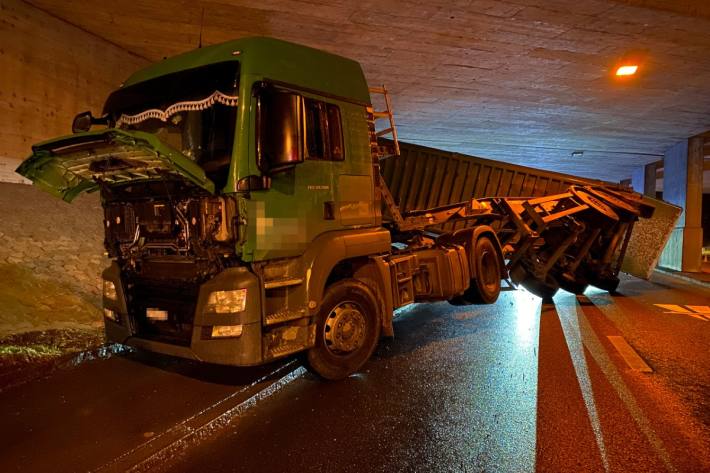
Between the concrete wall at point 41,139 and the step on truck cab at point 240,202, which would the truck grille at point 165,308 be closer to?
the step on truck cab at point 240,202

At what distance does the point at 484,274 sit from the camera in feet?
24.6

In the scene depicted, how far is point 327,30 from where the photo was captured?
7250 millimetres

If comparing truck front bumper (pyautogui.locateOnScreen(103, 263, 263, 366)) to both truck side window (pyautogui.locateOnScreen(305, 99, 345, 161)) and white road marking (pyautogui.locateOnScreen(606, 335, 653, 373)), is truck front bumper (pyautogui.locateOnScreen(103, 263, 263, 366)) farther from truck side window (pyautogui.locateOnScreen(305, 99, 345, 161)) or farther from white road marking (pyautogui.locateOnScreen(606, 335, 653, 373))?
white road marking (pyautogui.locateOnScreen(606, 335, 653, 373))

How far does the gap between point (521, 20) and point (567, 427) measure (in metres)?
5.62

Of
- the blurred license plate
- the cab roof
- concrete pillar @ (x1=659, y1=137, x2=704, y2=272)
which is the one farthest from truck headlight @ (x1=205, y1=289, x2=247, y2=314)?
concrete pillar @ (x1=659, y1=137, x2=704, y2=272)

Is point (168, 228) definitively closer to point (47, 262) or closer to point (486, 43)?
point (47, 262)

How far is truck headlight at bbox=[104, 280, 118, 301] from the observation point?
4551mm

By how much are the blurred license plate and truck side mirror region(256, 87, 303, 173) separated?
160 cm

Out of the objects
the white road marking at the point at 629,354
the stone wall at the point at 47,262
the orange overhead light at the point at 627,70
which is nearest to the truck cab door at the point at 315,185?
the white road marking at the point at 629,354

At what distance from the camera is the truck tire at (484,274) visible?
7145mm

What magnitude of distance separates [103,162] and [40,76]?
4362 millimetres

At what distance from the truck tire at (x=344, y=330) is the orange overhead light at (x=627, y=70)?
6766 millimetres

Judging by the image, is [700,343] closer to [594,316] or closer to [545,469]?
[594,316]

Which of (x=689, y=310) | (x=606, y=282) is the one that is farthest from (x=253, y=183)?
(x=606, y=282)
